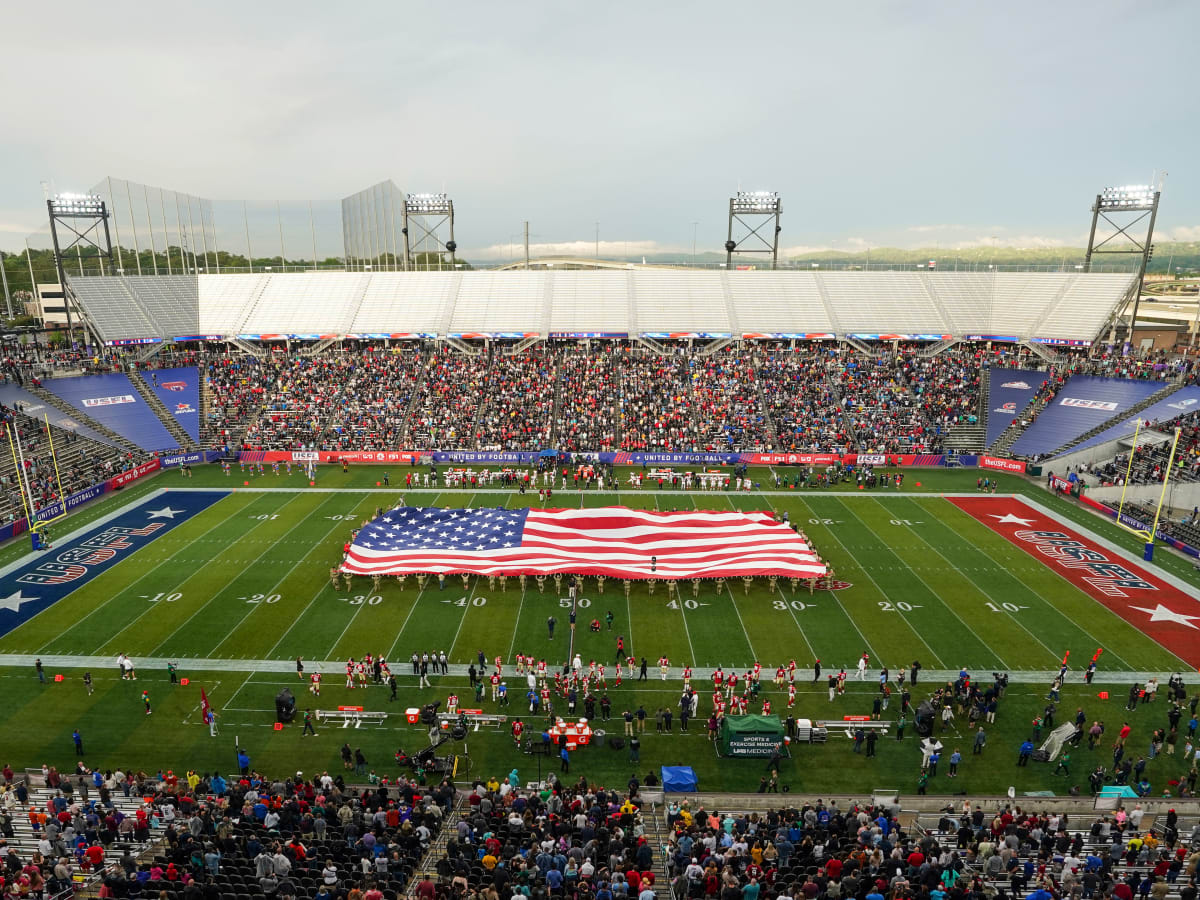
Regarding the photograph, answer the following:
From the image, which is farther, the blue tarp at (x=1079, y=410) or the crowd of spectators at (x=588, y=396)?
the crowd of spectators at (x=588, y=396)

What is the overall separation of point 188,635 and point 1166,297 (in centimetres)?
10088

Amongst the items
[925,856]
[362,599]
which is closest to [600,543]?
[362,599]

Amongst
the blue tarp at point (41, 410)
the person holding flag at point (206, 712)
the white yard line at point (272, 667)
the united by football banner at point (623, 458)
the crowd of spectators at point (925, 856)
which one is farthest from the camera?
the united by football banner at point (623, 458)

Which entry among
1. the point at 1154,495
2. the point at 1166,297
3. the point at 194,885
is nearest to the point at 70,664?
the point at 194,885

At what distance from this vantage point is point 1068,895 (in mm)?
12070

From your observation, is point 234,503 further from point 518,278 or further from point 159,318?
point 518,278

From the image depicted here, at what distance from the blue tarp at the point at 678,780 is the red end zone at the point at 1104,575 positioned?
1784 cm

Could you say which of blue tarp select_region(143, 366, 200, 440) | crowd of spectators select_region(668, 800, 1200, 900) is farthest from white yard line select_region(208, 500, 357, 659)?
blue tarp select_region(143, 366, 200, 440)

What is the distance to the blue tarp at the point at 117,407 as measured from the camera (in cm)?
4569

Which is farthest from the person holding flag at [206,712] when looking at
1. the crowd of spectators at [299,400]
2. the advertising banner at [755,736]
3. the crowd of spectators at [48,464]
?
the crowd of spectators at [299,400]

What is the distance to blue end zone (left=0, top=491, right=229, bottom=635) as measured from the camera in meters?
26.7

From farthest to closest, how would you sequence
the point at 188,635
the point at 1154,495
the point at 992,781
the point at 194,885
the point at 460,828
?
the point at 1154,495
the point at 188,635
the point at 992,781
the point at 460,828
the point at 194,885

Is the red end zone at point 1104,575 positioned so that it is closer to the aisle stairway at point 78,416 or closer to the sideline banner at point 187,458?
the sideline banner at point 187,458

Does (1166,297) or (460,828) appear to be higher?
(1166,297)
